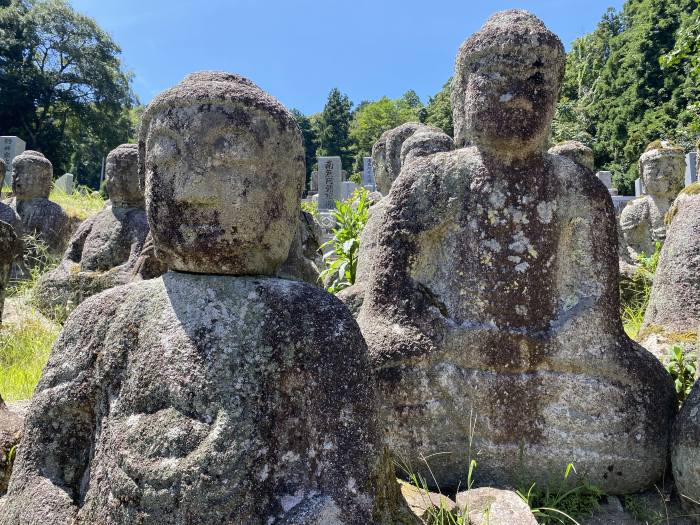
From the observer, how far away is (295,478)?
1.43m

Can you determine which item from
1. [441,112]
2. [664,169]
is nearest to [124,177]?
[664,169]

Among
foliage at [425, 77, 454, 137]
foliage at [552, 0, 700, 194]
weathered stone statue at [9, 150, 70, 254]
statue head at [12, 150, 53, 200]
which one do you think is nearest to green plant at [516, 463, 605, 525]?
weathered stone statue at [9, 150, 70, 254]

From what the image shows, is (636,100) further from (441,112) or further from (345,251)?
(345,251)

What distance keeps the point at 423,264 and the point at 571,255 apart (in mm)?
649

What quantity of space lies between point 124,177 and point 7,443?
149 inches

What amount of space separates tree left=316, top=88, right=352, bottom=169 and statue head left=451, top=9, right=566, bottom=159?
4202 centimetres

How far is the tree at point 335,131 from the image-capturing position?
4528 cm

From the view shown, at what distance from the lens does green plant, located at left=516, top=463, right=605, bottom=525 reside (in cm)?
247

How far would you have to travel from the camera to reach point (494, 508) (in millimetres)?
2137

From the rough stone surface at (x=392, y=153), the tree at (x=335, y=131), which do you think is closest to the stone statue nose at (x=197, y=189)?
the rough stone surface at (x=392, y=153)

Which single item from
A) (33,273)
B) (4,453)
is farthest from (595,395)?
(33,273)

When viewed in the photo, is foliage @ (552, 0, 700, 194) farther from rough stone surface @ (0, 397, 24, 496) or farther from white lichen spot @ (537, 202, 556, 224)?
rough stone surface @ (0, 397, 24, 496)

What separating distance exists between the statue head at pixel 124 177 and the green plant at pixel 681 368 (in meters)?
4.52

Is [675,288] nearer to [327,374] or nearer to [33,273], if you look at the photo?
[327,374]
